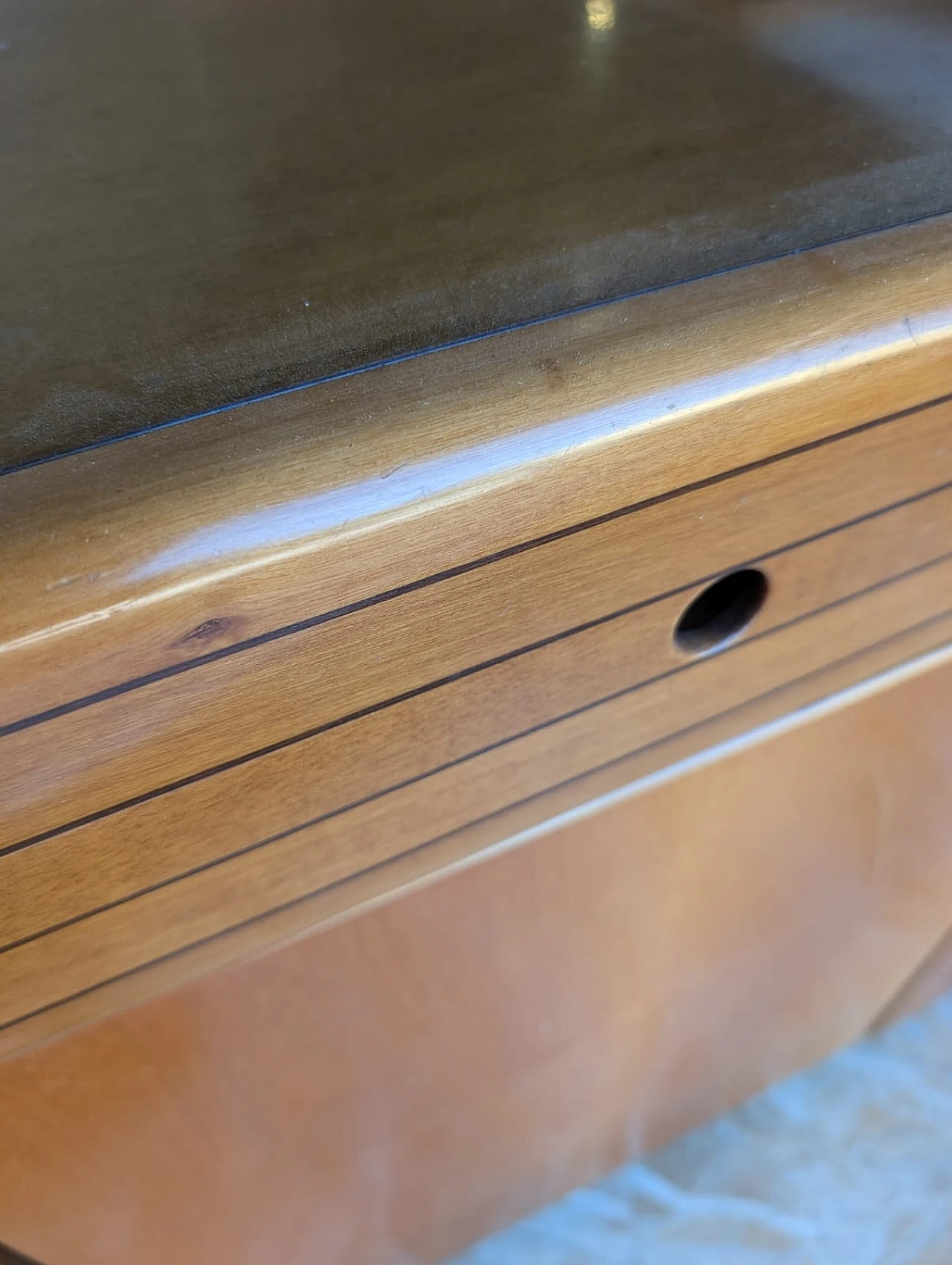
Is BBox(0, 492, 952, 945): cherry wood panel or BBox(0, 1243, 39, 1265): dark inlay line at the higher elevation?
BBox(0, 1243, 39, 1265): dark inlay line

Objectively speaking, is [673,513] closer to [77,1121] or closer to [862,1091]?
[77,1121]

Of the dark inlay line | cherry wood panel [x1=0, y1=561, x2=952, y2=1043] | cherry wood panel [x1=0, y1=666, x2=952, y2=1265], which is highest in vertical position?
the dark inlay line

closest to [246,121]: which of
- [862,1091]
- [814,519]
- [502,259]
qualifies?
[502,259]

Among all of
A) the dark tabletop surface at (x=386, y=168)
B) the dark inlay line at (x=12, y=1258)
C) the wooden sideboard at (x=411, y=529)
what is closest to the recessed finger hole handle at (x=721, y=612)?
the wooden sideboard at (x=411, y=529)

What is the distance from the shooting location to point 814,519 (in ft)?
1.10

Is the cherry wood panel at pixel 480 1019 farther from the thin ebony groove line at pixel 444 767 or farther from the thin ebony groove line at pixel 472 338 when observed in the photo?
the thin ebony groove line at pixel 472 338

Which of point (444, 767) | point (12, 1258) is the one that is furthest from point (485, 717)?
point (12, 1258)

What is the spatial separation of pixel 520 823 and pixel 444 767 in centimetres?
7

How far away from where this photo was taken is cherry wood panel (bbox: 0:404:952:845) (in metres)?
0.26

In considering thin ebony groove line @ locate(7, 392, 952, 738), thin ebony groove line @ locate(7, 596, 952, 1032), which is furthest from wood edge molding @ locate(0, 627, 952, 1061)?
thin ebony groove line @ locate(7, 392, 952, 738)

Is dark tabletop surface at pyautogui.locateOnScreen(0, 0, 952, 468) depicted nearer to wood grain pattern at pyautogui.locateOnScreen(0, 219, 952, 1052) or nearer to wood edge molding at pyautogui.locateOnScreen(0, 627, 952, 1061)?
wood grain pattern at pyautogui.locateOnScreen(0, 219, 952, 1052)

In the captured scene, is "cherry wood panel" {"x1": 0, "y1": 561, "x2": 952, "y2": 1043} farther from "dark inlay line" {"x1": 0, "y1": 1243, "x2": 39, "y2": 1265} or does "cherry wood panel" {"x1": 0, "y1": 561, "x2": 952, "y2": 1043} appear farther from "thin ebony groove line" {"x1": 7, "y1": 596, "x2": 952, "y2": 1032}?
"dark inlay line" {"x1": 0, "y1": 1243, "x2": 39, "y2": 1265}

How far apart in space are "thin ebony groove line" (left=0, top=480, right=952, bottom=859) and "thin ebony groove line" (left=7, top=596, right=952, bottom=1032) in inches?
Result: 1.9

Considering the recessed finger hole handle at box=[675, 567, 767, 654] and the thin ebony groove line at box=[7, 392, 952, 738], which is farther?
the recessed finger hole handle at box=[675, 567, 767, 654]
